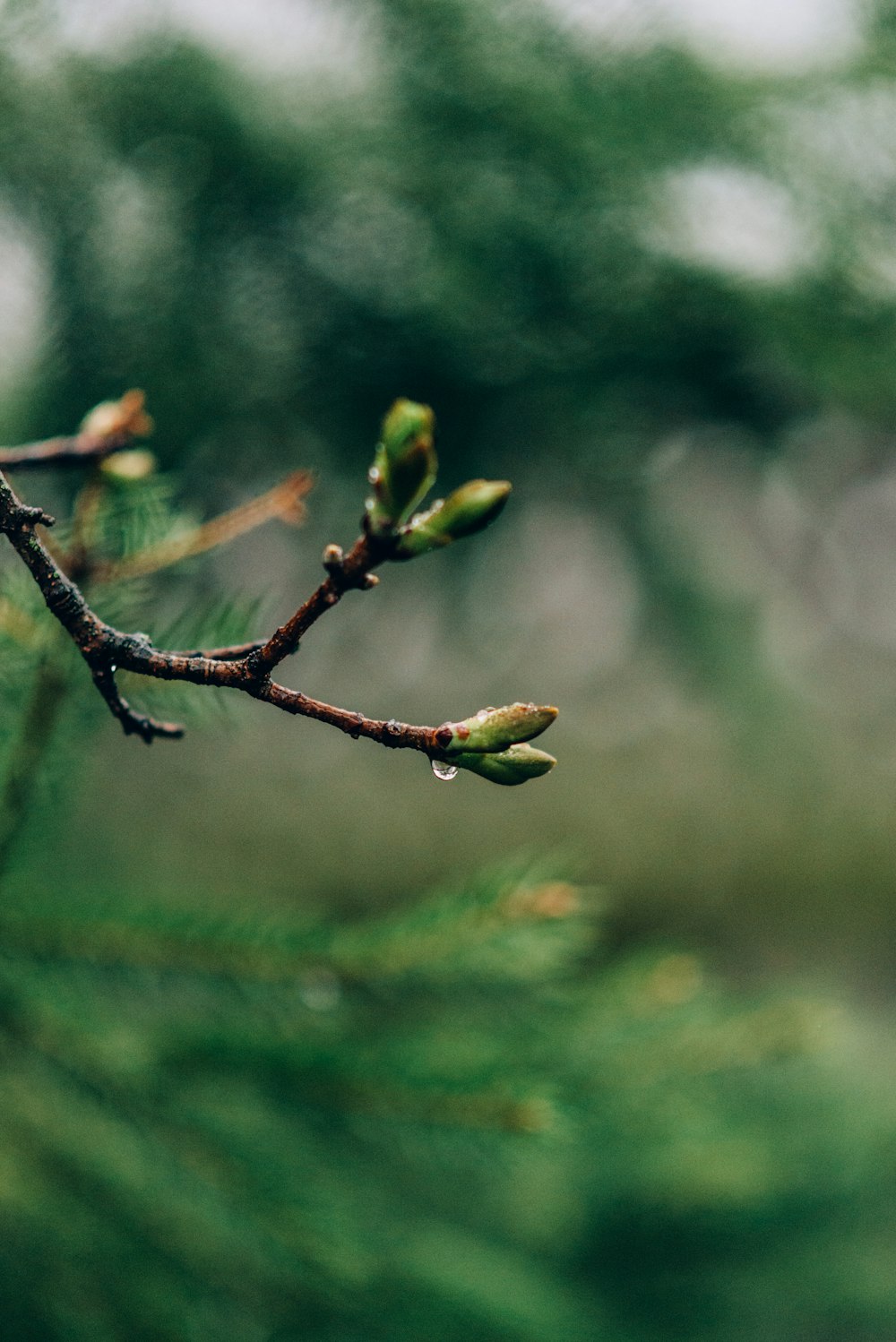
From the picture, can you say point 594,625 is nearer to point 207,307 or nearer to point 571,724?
point 571,724

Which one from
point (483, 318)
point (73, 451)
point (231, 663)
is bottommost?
point (231, 663)

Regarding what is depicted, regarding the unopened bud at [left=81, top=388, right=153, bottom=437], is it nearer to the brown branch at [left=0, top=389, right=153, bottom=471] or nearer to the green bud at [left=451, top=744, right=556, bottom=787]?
the brown branch at [left=0, top=389, right=153, bottom=471]

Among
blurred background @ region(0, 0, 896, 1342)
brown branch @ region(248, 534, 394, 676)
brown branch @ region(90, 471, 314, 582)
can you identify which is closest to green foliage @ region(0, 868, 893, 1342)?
blurred background @ region(0, 0, 896, 1342)

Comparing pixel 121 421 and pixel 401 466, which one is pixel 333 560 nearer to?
pixel 401 466

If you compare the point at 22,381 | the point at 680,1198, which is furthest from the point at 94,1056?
the point at 680,1198

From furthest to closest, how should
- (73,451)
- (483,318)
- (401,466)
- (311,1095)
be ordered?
(483,318) < (311,1095) < (73,451) < (401,466)

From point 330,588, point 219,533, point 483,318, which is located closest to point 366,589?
point 330,588

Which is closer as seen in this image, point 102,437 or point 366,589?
point 366,589

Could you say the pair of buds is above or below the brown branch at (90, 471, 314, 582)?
below

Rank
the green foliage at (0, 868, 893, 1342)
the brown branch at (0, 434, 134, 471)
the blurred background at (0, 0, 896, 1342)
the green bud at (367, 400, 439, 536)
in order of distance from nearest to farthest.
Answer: the green bud at (367, 400, 439, 536) < the brown branch at (0, 434, 134, 471) < the green foliage at (0, 868, 893, 1342) < the blurred background at (0, 0, 896, 1342)
